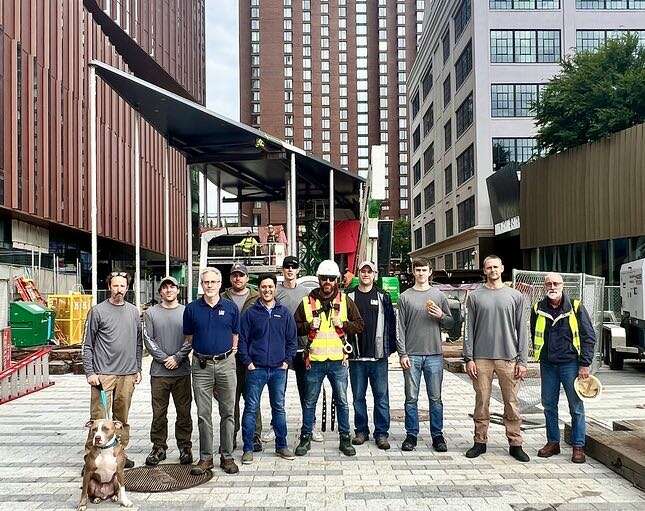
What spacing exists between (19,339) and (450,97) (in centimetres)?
4236

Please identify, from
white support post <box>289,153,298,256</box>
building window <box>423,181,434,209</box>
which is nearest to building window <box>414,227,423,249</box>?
building window <box>423,181,434,209</box>

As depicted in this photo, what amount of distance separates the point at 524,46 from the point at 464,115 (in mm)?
6050

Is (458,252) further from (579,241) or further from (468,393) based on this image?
(468,393)

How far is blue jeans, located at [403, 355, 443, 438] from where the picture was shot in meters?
7.52

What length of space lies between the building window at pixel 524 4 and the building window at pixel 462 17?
2.27 meters

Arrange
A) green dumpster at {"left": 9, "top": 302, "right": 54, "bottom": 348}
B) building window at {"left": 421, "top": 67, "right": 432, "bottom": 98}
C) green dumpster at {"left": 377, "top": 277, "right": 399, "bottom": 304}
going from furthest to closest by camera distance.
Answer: building window at {"left": 421, "top": 67, "right": 432, "bottom": 98} < green dumpster at {"left": 377, "top": 277, "right": 399, "bottom": 304} < green dumpster at {"left": 9, "top": 302, "right": 54, "bottom": 348}

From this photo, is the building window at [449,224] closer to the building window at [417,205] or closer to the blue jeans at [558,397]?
the building window at [417,205]

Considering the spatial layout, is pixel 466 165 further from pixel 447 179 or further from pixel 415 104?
pixel 415 104

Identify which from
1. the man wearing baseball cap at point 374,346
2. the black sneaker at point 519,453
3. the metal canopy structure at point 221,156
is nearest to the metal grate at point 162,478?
the man wearing baseball cap at point 374,346

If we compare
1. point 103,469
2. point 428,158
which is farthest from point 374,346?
point 428,158

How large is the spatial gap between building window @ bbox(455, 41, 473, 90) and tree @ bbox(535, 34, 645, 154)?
9.30m

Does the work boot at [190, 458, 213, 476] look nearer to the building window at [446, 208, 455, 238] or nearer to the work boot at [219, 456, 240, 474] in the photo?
the work boot at [219, 456, 240, 474]

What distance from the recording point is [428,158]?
6600 centimetres

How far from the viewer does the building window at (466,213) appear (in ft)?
154
